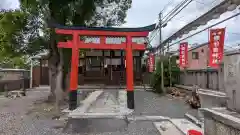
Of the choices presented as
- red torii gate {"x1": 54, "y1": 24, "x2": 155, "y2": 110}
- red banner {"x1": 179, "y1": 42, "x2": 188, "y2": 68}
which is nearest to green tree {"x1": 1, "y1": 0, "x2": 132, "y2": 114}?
red torii gate {"x1": 54, "y1": 24, "x2": 155, "y2": 110}

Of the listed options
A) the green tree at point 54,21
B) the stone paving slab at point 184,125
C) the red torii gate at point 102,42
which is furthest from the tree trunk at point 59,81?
the stone paving slab at point 184,125

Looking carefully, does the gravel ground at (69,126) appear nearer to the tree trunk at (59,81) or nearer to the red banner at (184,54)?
the tree trunk at (59,81)

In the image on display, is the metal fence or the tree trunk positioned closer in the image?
A: the tree trunk

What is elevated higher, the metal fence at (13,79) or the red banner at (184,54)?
the red banner at (184,54)

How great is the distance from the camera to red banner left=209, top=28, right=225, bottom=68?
362 inches

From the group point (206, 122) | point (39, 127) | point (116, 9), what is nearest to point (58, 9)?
point (116, 9)

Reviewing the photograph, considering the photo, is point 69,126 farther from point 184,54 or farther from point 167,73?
point 167,73

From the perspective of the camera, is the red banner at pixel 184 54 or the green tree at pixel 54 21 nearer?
the green tree at pixel 54 21

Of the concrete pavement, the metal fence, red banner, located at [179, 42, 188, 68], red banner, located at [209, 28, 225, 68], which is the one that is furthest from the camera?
the metal fence

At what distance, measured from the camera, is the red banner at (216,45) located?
920cm

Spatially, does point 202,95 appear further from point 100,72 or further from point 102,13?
point 100,72

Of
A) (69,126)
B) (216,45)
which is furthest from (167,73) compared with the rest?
(69,126)

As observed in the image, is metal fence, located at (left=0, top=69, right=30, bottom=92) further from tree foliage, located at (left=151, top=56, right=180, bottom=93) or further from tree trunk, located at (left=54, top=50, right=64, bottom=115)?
tree foliage, located at (left=151, top=56, right=180, bottom=93)

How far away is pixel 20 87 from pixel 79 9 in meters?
11.9
